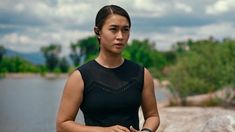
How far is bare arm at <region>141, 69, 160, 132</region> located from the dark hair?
14.3 inches

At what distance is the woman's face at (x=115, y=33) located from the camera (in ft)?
9.87

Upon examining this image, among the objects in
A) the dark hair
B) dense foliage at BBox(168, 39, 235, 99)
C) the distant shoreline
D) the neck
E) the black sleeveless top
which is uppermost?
the dark hair

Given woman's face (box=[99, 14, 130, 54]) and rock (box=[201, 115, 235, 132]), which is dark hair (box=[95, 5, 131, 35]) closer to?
woman's face (box=[99, 14, 130, 54])

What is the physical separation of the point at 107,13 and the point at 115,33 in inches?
4.8

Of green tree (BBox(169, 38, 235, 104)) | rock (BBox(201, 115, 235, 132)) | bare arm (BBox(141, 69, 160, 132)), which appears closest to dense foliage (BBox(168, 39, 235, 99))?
green tree (BBox(169, 38, 235, 104))

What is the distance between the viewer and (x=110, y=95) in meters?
3.01

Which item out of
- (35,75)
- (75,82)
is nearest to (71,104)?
(75,82)

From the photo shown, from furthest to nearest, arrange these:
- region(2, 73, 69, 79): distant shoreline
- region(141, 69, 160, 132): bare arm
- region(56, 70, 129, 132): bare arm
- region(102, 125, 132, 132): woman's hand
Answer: region(2, 73, 69, 79): distant shoreline
region(141, 69, 160, 132): bare arm
region(56, 70, 129, 132): bare arm
region(102, 125, 132, 132): woman's hand

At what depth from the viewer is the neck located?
10.0ft

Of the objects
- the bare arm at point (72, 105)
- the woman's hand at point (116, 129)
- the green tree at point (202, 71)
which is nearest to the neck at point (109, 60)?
the bare arm at point (72, 105)

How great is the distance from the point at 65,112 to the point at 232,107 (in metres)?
24.7

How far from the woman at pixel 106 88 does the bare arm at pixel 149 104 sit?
5 centimetres

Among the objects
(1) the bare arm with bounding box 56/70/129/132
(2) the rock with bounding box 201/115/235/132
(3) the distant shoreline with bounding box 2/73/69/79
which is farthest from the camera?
(3) the distant shoreline with bounding box 2/73/69/79

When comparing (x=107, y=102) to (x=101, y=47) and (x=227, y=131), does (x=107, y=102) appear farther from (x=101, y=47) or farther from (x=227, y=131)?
(x=227, y=131)
